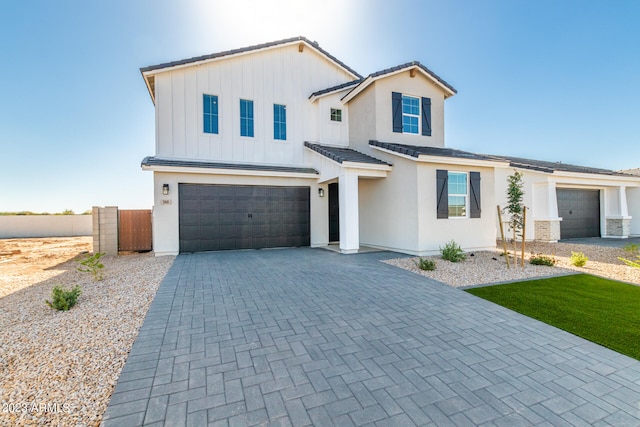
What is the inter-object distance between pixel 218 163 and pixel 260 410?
10.2 m

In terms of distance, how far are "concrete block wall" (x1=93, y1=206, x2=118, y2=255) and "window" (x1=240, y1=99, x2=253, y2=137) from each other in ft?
19.9

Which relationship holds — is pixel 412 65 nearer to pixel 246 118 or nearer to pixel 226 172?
pixel 246 118

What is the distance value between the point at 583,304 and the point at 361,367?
4778 millimetres

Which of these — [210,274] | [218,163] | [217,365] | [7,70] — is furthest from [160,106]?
[217,365]

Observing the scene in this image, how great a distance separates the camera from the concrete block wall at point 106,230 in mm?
10715

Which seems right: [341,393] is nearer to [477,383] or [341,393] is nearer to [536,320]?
[477,383]

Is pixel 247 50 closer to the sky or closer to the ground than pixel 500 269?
closer to the sky

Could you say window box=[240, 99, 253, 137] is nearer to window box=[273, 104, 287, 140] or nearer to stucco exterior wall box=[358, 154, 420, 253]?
window box=[273, 104, 287, 140]

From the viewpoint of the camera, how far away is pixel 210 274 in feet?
22.8

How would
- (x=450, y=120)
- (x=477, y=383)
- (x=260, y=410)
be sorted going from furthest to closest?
(x=450, y=120), (x=477, y=383), (x=260, y=410)

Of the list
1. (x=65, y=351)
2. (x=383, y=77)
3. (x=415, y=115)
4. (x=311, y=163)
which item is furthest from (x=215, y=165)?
(x=415, y=115)

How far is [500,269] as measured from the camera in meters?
7.53

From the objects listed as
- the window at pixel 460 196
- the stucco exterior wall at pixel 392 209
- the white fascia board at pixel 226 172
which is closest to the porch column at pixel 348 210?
the stucco exterior wall at pixel 392 209

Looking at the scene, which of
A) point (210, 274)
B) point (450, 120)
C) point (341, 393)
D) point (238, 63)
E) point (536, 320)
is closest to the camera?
point (341, 393)
